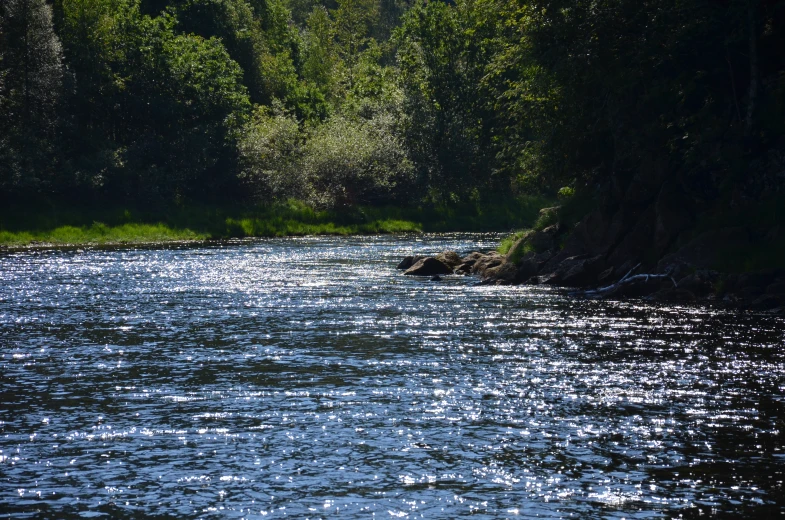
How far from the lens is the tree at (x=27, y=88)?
76.9 metres

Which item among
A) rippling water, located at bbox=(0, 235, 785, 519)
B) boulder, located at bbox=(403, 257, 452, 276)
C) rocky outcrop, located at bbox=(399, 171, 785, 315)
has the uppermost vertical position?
rocky outcrop, located at bbox=(399, 171, 785, 315)

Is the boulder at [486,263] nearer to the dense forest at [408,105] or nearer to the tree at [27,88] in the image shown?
the dense forest at [408,105]

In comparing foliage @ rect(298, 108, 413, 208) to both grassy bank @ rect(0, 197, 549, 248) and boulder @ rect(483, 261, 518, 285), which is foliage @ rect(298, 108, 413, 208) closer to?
grassy bank @ rect(0, 197, 549, 248)

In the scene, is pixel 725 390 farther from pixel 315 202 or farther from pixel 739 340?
pixel 315 202

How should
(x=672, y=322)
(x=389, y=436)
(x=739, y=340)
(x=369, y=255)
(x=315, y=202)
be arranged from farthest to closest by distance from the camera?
(x=315, y=202), (x=369, y=255), (x=672, y=322), (x=739, y=340), (x=389, y=436)

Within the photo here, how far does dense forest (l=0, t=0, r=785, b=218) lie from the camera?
41.4 metres

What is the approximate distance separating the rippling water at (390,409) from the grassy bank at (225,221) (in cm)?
3827

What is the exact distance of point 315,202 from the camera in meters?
94.1

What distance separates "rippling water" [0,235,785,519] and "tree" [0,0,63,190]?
4264 cm

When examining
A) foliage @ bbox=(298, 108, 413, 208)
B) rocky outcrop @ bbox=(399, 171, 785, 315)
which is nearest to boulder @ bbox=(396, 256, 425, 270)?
rocky outcrop @ bbox=(399, 171, 785, 315)

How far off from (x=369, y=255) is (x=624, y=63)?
79.1 feet

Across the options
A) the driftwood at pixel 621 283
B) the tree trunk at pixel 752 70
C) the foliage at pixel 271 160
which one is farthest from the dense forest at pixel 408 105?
the driftwood at pixel 621 283

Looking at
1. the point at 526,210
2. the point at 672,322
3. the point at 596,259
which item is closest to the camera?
the point at 672,322

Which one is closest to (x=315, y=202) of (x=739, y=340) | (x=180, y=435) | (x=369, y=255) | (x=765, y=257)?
(x=369, y=255)
